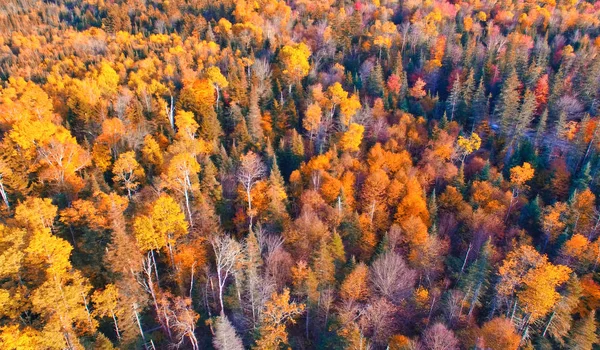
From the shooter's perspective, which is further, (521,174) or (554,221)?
(521,174)

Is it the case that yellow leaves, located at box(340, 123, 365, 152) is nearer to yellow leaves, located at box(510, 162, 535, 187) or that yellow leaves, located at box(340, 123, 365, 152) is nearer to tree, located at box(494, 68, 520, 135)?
yellow leaves, located at box(510, 162, 535, 187)

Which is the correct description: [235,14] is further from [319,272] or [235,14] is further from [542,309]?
[542,309]

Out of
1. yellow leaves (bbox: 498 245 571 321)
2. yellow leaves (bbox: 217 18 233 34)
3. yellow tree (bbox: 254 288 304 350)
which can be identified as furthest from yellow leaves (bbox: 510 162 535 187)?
yellow leaves (bbox: 217 18 233 34)

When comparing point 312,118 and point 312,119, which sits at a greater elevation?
point 312,118

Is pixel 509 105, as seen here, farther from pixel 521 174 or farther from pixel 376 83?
pixel 376 83

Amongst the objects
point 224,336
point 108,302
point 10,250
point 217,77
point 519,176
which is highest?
point 10,250

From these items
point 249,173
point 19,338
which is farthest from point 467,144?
point 19,338

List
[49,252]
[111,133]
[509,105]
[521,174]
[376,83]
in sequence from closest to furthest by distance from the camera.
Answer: [49,252] < [111,133] < [521,174] < [509,105] < [376,83]
